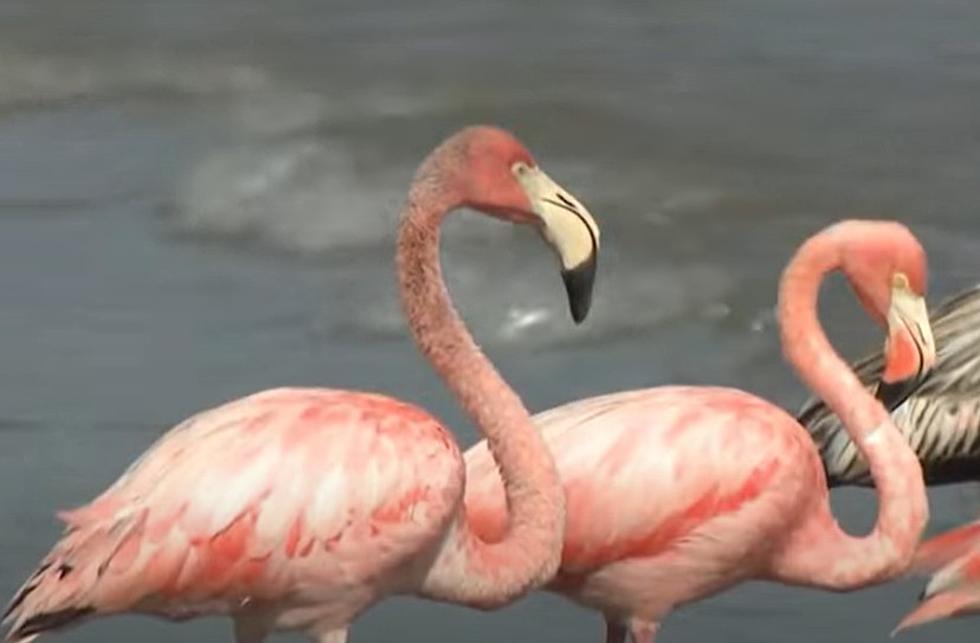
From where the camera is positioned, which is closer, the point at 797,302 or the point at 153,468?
the point at 153,468

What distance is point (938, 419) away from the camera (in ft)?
26.9

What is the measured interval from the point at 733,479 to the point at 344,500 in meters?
1.01

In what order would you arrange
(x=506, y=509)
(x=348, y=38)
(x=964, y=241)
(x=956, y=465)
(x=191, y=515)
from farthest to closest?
(x=348, y=38) → (x=964, y=241) → (x=956, y=465) → (x=506, y=509) → (x=191, y=515)

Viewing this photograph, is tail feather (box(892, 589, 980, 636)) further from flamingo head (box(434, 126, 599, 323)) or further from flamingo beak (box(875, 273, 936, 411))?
flamingo head (box(434, 126, 599, 323))

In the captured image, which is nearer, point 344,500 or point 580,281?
point 344,500

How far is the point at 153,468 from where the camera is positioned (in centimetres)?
655

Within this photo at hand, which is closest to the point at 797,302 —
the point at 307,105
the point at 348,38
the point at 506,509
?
the point at 506,509

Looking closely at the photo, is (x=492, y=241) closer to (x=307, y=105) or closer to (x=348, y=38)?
(x=307, y=105)

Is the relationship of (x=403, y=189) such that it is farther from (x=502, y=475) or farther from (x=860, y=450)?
(x=502, y=475)

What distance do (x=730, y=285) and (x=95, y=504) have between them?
5094mm

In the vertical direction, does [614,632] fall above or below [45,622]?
below

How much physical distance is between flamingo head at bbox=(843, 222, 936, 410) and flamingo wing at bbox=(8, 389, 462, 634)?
117cm

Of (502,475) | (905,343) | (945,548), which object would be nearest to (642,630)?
(502,475)

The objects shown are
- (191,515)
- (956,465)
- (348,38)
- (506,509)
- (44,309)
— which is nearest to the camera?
(191,515)
